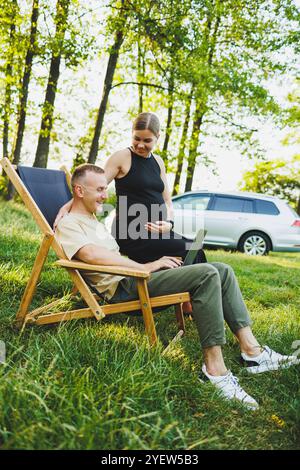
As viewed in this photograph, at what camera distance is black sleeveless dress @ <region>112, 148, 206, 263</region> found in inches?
150

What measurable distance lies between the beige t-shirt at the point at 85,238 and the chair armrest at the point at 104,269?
107 millimetres

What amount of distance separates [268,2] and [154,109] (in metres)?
5.81

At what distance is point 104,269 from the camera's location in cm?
293

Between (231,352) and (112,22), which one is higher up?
(112,22)

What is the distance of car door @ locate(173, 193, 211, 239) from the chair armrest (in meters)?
8.24

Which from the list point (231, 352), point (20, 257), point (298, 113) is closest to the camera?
point (231, 352)

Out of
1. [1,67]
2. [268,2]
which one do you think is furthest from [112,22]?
[268,2]

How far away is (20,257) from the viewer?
17.4 feet

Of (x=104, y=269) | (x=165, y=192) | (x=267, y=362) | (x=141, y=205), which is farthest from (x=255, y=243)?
(x=104, y=269)

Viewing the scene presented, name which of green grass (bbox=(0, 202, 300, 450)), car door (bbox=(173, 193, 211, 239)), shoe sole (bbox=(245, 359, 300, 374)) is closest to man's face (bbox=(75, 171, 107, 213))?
green grass (bbox=(0, 202, 300, 450))

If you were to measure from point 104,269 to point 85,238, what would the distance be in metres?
0.35

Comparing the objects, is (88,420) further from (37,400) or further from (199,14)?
(199,14)

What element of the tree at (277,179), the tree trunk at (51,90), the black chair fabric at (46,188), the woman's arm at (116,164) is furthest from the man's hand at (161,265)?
the tree at (277,179)

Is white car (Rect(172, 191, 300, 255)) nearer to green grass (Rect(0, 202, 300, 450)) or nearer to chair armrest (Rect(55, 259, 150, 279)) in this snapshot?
green grass (Rect(0, 202, 300, 450))
